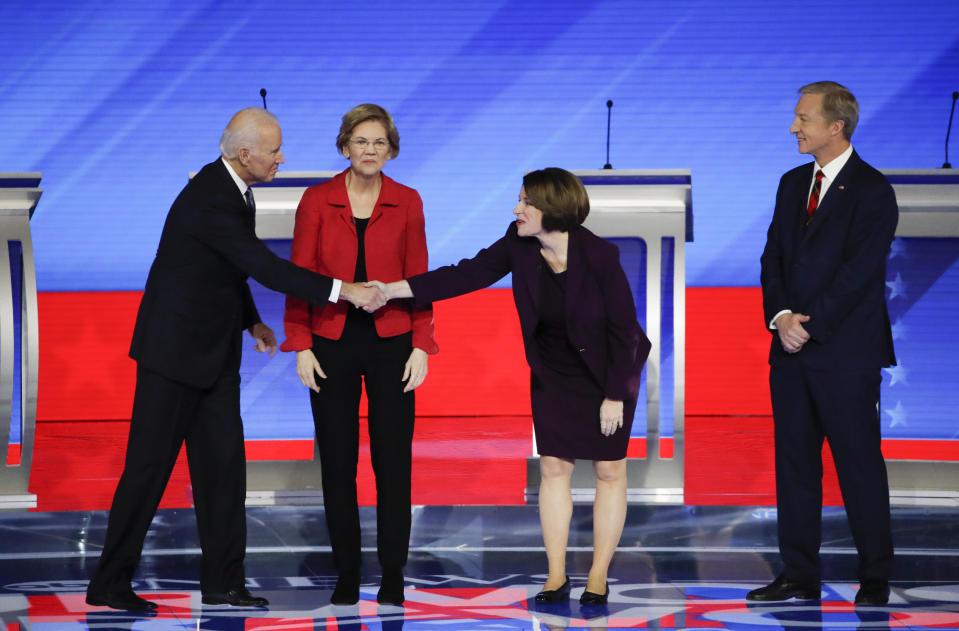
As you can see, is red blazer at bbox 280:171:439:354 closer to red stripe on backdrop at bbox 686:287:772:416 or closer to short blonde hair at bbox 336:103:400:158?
short blonde hair at bbox 336:103:400:158

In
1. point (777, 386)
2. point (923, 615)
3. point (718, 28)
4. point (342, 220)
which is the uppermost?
point (718, 28)

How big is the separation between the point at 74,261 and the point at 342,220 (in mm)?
4413

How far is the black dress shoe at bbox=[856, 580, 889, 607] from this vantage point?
2.97 metres

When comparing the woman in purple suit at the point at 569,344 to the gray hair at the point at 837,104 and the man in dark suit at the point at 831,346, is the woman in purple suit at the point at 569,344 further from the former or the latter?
the gray hair at the point at 837,104

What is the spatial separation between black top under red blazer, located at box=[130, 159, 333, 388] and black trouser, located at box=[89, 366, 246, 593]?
7 cm

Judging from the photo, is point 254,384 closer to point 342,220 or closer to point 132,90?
point 342,220

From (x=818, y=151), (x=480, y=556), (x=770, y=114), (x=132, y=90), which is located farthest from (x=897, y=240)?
(x=132, y=90)

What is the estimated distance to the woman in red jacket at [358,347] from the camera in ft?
9.96

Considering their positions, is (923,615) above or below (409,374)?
below

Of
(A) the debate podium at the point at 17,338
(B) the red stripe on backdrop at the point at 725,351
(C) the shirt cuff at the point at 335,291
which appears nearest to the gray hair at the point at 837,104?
(C) the shirt cuff at the point at 335,291

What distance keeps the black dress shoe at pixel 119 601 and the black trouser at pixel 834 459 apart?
5.96 feet

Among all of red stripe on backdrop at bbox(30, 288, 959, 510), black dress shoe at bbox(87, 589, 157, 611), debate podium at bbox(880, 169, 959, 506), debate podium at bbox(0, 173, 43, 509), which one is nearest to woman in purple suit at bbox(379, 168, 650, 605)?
black dress shoe at bbox(87, 589, 157, 611)

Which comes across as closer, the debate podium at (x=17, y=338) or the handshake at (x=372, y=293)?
the handshake at (x=372, y=293)

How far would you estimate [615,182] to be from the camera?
3.74 metres
